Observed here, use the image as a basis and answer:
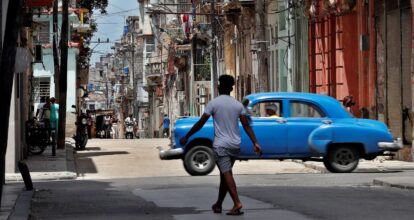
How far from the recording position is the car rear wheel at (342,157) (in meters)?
26.4

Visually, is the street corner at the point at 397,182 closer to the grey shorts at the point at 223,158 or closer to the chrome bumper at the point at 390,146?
the chrome bumper at the point at 390,146

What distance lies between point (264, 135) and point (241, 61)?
3283 cm

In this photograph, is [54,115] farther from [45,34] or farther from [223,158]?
[223,158]

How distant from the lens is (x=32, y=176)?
26.8 metres

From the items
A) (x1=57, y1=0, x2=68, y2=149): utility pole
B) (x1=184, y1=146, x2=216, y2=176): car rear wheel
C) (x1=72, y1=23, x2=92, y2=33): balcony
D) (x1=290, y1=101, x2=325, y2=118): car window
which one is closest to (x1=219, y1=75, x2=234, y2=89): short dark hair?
(x1=184, y1=146, x2=216, y2=176): car rear wheel

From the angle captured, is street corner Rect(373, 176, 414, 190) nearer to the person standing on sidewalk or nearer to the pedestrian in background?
the person standing on sidewalk

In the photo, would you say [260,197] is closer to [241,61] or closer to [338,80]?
[338,80]

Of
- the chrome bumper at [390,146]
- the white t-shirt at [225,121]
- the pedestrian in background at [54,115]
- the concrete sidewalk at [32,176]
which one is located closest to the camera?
the white t-shirt at [225,121]

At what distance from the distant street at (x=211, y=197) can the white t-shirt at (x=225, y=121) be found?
930mm

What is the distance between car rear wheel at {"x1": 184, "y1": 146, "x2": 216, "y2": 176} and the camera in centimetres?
2608

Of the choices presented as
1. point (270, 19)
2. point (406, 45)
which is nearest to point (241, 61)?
point (270, 19)

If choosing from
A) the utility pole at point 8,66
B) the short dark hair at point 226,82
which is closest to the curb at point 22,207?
the utility pole at point 8,66

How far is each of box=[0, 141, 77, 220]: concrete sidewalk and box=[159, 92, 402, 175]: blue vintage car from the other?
282cm

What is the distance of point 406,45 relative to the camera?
107 feet
